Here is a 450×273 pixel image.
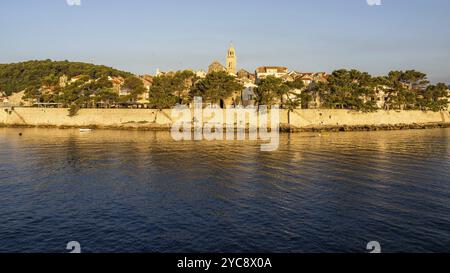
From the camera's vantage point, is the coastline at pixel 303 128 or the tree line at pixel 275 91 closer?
the coastline at pixel 303 128

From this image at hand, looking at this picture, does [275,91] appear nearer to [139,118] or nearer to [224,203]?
[139,118]

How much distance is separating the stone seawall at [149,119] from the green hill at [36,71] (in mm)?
31843

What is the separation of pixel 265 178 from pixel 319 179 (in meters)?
3.89

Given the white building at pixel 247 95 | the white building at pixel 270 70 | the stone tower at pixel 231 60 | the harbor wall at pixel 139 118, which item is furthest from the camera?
the white building at pixel 270 70

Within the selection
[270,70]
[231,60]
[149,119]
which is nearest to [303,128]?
[149,119]

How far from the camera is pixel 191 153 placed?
138 feet

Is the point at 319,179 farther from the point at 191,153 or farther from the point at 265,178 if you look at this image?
the point at 191,153

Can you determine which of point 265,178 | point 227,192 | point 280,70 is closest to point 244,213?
point 227,192

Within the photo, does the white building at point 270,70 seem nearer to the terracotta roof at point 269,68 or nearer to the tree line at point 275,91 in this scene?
the terracotta roof at point 269,68

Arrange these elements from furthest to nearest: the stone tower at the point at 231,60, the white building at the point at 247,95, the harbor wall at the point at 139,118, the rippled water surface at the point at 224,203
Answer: the stone tower at the point at 231,60 → the white building at the point at 247,95 → the harbor wall at the point at 139,118 → the rippled water surface at the point at 224,203

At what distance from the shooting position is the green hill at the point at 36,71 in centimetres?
12088

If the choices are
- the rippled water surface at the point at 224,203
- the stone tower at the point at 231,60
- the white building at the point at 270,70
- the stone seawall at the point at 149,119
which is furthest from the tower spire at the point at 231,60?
the rippled water surface at the point at 224,203

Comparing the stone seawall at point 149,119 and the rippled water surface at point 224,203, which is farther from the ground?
the stone seawall at point 149,119

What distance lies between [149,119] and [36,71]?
239ft
